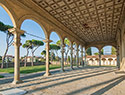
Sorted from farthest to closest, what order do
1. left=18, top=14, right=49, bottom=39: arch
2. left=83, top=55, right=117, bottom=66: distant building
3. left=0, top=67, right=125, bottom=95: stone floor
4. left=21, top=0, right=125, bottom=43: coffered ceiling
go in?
1. left=83, top=55, right=117, bottom=66: distant building
2. left=21, top=0, right=125, bottom=43: coffered ceiling
3. left=18, top=14, right=49, bottom=39: arch
4. left=0, top=67, right=125, bottom=95: stone floor

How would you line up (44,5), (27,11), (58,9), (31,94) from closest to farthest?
(31,94)
(27,11)
(44,5)
(58,9)

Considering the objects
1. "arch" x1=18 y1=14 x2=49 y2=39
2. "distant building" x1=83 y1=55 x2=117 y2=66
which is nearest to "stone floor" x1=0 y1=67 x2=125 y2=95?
"arch" x1=18 y1=14 x2=49 y2=39

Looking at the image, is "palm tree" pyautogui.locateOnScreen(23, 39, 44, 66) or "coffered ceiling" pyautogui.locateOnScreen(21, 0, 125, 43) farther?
"palm tree" pyautogui.locateOnScreen(23, 39, 44, 66)

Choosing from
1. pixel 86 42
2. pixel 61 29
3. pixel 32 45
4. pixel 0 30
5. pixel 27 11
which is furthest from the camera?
pixel 32 45

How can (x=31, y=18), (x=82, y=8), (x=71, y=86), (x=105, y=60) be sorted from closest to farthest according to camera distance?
(x=71, y=86), (x=31, y=18), (x=82, y=8), (x=105, y=60)

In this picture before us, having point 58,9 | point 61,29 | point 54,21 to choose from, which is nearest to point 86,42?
point 61,29

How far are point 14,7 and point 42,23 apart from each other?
2403 mm

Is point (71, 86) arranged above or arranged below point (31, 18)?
below

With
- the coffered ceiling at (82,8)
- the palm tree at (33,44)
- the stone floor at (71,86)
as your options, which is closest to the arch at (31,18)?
the coffered ceiling at (82,8)

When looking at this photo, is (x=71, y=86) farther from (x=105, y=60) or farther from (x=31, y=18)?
(x=105, y=60)

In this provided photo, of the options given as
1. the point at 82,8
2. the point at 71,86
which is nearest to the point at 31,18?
the point at 82,8

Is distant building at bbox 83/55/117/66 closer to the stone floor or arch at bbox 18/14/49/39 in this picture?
the stone floor

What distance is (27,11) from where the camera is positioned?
5941 mm

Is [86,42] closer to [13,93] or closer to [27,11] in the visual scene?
[27,11]
